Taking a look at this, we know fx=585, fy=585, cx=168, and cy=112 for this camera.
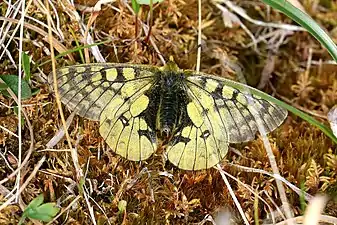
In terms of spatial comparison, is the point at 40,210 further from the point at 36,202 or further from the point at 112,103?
the point at 112,103

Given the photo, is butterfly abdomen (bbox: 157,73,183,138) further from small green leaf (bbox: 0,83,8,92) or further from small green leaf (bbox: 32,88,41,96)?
small green leaf (bbox: 0,83,8,92)

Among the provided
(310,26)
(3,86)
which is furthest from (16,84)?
(310,26)

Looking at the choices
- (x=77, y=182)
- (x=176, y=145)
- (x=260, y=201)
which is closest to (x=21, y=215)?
(x=77, y=182)

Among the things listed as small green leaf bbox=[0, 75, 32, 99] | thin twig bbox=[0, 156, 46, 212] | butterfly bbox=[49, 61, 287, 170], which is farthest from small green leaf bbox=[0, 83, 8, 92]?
thin twig bbox=[0, 156, 46, 212]

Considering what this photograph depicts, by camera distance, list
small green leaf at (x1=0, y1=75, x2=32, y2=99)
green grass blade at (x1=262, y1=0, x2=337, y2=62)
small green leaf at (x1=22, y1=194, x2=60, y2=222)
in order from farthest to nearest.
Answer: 1. small green leaf at (x1=0, y1=75, x2=32, y2=99)
2. green grass blade at (x1=262, y1=0, x2=337, y2=62)
3. small green leaf at (x1=22, y1=194, x2=60, y2=222)

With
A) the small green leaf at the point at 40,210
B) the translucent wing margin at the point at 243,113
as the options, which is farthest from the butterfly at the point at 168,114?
the small green leaf at the point at 40,210

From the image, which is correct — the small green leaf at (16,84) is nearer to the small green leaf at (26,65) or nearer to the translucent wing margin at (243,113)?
the small green leaf at (26,65)
